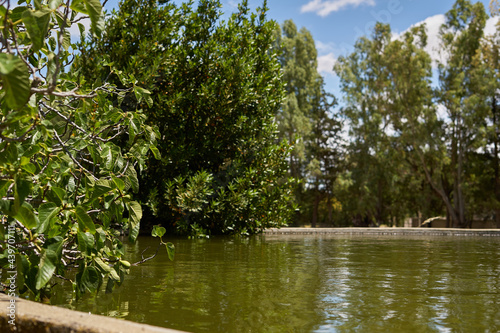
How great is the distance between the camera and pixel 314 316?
468 centimetres

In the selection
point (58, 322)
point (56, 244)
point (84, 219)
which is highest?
point (84, 219)

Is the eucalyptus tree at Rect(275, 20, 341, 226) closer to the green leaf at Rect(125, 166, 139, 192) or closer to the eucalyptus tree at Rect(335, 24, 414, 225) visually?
the eucalyptus tree at Rect(335, 24, 414, 225)

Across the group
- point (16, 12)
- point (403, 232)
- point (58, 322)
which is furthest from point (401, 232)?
point (16, 12)

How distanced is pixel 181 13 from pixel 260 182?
20.8 ft

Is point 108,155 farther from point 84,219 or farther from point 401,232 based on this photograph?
point 401,232

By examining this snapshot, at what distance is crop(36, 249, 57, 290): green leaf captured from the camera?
3.63 metres

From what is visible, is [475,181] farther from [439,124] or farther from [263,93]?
[263,93]

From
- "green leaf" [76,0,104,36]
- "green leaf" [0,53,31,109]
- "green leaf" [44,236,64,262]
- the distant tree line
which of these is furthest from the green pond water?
the distant tree line

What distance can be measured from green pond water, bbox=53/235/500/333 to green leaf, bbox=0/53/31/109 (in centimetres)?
236

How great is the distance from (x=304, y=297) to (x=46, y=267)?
119 inches

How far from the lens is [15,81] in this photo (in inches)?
107

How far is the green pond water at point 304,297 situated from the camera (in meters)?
4.39

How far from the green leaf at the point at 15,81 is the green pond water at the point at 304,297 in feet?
7.73

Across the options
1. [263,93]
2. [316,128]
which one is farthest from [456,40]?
[263,93]
